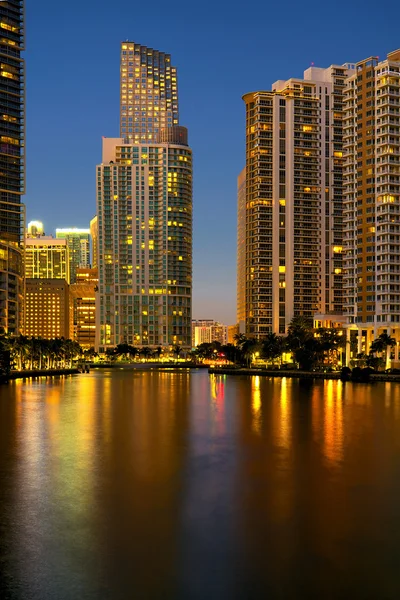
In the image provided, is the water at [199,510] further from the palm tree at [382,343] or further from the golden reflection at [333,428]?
the palm tree at [382,343]

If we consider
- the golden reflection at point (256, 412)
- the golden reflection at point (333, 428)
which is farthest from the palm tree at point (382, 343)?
the golden reflection at point (333, 428)

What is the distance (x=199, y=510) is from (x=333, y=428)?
121 feet

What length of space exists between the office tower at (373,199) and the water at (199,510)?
105 meters

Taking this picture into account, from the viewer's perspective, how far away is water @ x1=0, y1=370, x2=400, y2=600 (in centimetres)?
2527

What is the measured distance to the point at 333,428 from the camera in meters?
69.8

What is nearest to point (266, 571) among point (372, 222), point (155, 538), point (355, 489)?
point (155, 538)

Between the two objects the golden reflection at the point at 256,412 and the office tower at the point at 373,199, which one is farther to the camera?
the office tower at the point at 373,199

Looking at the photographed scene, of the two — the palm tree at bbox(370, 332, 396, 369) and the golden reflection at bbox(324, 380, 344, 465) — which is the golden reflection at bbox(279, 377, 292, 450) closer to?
the golden reflection at bbox(324, 380, 344, 465)

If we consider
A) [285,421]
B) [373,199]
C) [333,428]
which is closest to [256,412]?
[285,421]

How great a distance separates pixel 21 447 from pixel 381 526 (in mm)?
33092

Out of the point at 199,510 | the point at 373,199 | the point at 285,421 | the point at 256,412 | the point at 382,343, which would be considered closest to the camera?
the point at 199,510

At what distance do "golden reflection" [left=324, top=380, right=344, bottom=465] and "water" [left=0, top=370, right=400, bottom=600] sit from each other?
11.9 inches

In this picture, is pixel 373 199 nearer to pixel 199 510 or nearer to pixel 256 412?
pixel 256 412

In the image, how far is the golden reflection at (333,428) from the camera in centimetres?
5403
